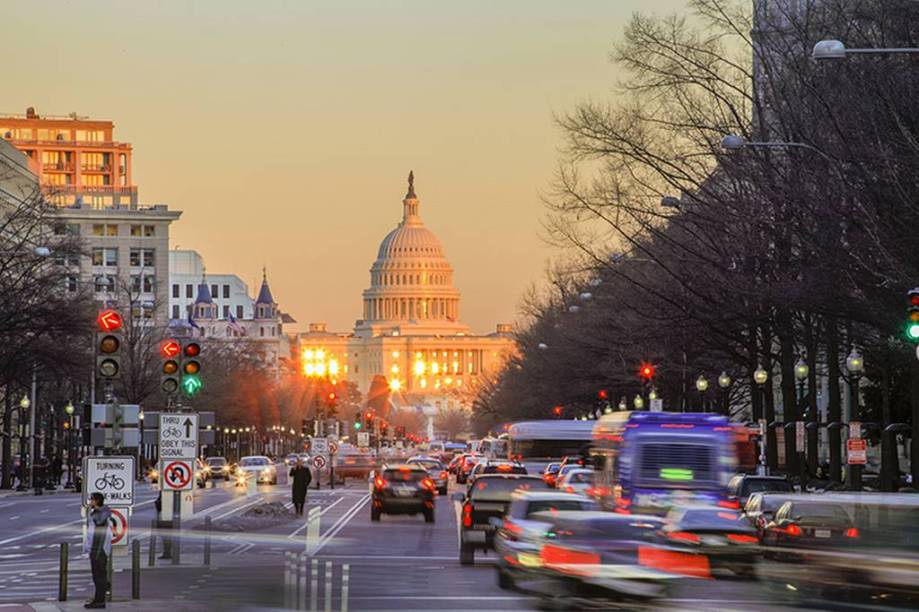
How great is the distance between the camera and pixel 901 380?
2943 inches

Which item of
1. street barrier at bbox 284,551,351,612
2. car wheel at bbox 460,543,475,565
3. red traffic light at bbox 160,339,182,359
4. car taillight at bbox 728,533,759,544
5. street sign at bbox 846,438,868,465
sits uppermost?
red traffic light at bbox 160,339,182,359

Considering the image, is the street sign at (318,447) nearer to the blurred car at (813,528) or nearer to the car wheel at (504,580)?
the car wheel at (504,580)

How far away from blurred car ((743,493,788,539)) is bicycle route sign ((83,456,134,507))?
10370 mm

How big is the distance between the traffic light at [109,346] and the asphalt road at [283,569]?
3.40 meters

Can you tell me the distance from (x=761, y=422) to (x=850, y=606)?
177ft

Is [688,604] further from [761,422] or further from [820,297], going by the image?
[761,422]

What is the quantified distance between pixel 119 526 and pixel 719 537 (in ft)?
31.5

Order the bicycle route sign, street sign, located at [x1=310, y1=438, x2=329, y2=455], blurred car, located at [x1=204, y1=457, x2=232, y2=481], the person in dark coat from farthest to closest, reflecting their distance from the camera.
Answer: blurred car, located at [x1=204, y1=457, x2=232, y2=481], street sign, located at [x1=310, y1=438, x2=329, y2=455], the person in dark coat, the bicycle route sign

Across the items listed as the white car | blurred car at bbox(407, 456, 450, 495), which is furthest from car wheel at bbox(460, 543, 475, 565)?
the white car

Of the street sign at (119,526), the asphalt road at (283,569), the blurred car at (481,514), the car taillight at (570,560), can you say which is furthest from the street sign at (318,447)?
the car taillight at (570,560)

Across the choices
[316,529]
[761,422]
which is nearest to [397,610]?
[316,529]

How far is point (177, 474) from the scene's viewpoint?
126ft

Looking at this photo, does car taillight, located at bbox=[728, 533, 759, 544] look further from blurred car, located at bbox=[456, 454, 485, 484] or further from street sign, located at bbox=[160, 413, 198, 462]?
blurred car, located at bbox=[456, 454, 485, 484]

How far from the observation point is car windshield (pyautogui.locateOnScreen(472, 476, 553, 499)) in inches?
1668
